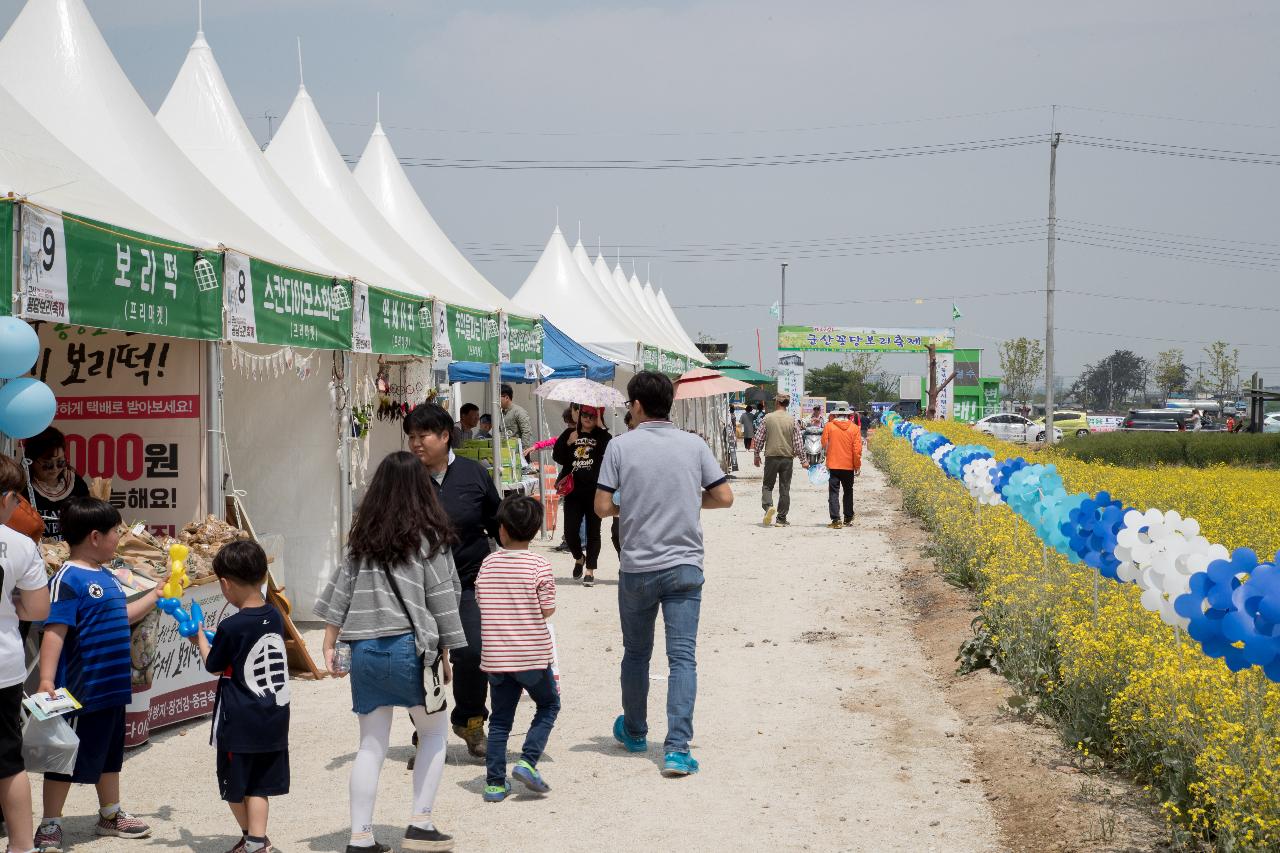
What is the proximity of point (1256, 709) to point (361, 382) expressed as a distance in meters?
8.34

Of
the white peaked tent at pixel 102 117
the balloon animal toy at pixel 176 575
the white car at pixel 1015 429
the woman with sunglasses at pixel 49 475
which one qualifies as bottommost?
the white car at pixel 1015 429

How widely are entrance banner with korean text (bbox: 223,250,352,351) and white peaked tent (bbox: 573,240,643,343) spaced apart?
1271 cm

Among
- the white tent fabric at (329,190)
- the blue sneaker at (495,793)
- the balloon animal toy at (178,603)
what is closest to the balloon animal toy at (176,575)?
the balloon animal toy at (178,603)

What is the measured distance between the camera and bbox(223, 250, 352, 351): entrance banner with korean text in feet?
25.0

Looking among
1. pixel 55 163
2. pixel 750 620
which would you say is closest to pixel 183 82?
pixel 55 163

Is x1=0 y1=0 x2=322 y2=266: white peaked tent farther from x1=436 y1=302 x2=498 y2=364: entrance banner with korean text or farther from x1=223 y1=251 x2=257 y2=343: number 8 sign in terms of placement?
x1=436 y1=302 x2=498 y2=364: entrance banner with korean text

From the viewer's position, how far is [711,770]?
6.12 m

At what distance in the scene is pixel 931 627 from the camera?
10.1 metres

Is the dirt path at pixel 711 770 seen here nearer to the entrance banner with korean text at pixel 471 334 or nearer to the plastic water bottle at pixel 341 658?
the plastic water bottle at pixel 341 658

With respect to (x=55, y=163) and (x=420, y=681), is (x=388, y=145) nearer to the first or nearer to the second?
(x=55, y=163)

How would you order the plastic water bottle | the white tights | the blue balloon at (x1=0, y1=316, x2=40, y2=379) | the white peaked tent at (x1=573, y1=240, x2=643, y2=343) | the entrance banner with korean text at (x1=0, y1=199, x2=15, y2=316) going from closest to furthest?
the white tights < the plastic water bottle < the blue balloon at (x1=0, y1=316, x2=40, y2=379) < the entrance banner with korean text at (x1=0, y1=199, x2=15, y2=316) < the white peaked tent at (x1=573, y1=240, x2=643, y2=343)

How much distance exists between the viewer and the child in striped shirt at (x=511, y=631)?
5430mm

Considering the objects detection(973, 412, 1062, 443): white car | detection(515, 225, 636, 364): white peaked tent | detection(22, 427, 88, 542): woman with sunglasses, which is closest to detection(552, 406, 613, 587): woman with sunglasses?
detection(22, 427, 88, 542): woman with sunglasses

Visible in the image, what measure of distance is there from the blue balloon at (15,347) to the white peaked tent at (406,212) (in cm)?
939
